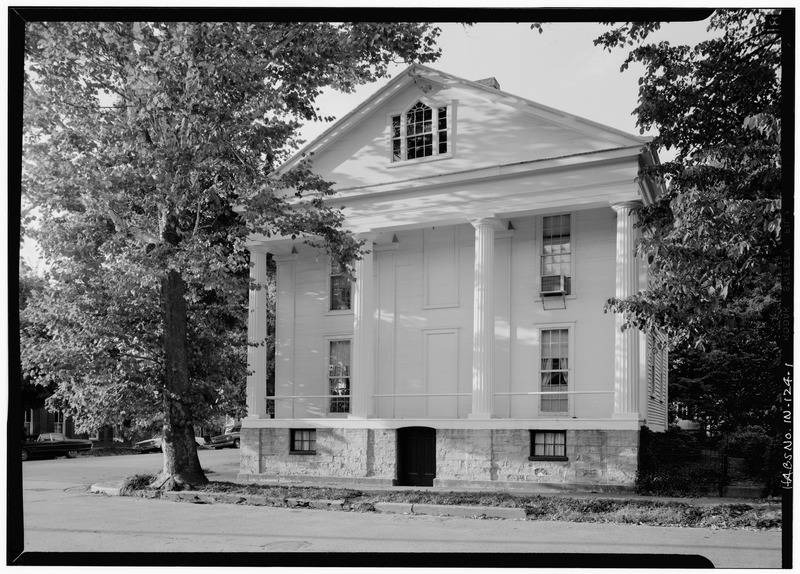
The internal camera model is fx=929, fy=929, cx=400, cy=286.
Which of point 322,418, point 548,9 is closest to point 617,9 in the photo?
point 548,9

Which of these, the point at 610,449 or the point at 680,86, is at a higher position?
the point at 680,86

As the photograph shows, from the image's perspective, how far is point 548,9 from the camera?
716cm

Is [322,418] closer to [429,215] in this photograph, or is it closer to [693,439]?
[429,215]

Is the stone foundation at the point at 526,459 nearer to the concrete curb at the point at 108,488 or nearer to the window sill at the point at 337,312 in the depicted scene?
the window sill at the point at 337,312

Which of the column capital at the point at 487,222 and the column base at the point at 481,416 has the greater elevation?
the column capital at the point at 487,222

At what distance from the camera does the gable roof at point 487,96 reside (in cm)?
1520

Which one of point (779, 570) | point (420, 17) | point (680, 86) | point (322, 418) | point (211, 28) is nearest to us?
point (779, 570)

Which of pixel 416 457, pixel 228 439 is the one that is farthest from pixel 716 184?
pixel 228 439

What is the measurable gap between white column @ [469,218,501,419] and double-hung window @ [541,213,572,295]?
1.06 meters

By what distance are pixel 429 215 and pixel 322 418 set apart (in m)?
4.58

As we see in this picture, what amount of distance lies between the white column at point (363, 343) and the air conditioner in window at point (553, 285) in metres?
3.32

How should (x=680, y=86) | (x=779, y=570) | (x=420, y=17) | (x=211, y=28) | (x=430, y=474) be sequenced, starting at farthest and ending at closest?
(x=430, y=474), (x=680, y=86), (x=211, y=28), (x=420, y=17), (x=779, y=570)

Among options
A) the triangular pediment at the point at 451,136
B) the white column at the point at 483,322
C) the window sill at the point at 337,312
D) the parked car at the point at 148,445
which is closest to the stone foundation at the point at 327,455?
the white column at the point at 483,322

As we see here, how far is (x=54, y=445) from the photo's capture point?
95.8 feet
